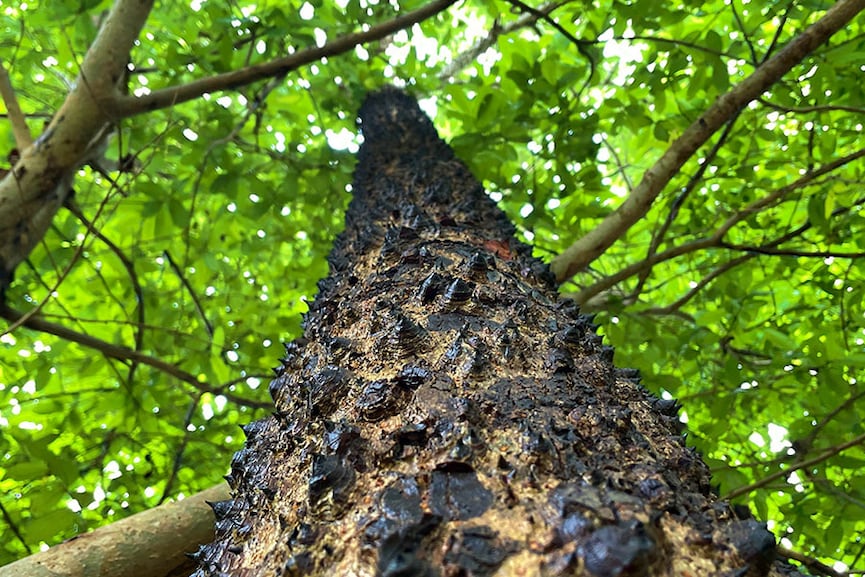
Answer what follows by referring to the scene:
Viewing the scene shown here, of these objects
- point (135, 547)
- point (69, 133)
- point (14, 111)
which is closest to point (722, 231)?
point (135, 547)

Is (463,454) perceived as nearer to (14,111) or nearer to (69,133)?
(69,133)

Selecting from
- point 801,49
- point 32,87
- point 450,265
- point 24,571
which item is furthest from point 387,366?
point 32,87

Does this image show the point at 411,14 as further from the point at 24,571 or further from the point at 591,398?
the point at 24,571

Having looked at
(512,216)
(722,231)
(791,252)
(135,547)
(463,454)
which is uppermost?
(512,216)

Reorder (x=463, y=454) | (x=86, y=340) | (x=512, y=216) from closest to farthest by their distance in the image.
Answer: (x=463, y=454) → (x=86, y=340) → (x=512, y=216)

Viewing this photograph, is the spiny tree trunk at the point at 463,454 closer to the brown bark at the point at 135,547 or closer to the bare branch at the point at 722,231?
the brown bark at the point at 135,547

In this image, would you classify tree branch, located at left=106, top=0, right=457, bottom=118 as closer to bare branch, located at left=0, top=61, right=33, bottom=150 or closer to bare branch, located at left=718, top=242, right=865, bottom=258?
bare branch, located at left=0, top=61, right=33, bottom=150

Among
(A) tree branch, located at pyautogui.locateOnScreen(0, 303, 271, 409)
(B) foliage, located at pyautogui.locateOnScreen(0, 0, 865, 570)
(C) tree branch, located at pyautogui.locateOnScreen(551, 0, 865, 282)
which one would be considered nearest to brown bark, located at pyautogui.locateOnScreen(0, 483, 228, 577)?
(B) foliage, located at pyautogui.locateOnScreen(0, 0, 865, 570)
